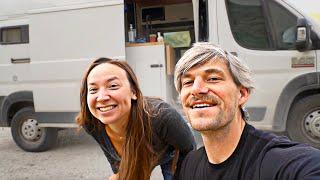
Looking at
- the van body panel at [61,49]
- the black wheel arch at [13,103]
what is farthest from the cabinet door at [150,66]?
the black wheel arch at [13,103]

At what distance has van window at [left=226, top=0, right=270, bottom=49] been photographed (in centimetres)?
526

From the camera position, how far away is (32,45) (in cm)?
623

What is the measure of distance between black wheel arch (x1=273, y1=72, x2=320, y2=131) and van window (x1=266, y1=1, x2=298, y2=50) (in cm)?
44

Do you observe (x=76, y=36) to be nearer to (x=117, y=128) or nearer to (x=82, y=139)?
(x=82, y=139)

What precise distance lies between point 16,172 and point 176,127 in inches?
151

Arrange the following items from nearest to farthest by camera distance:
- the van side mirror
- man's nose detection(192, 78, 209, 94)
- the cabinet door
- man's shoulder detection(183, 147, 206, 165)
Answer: man's nose detection(192, 78, 209, 94), man's shoulder detection(183, 147, 206, 165), the van side mirror, the cabinet door

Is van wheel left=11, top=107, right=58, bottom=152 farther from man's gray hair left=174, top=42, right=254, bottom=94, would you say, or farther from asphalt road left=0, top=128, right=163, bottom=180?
man's gray hair left=174, top=42, right=254, bottom=94

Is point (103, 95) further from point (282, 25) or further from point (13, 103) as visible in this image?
Answer: point (13, 103)

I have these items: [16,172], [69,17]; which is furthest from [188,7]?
[16,172]

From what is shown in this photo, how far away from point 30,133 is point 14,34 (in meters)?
1.60

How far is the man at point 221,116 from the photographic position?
1.45m

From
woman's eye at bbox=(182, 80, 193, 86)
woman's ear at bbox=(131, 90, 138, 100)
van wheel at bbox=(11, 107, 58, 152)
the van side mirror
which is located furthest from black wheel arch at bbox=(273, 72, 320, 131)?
woman's eye at bbox=(182, 80, 193, 86)

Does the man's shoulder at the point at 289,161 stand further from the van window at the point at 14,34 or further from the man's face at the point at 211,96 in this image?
the van window at the point at 14,34

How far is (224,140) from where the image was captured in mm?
1581
